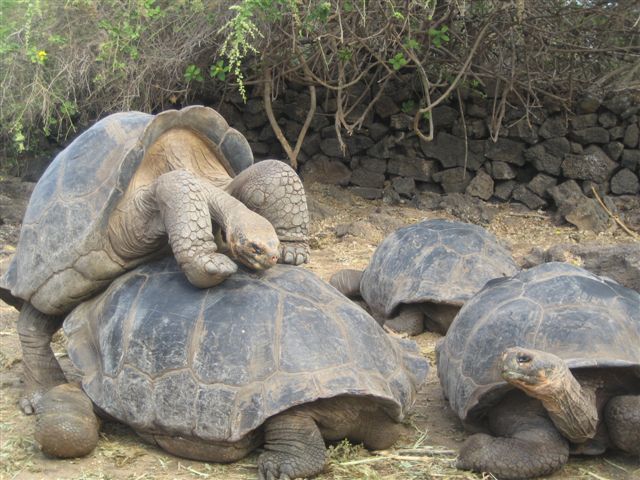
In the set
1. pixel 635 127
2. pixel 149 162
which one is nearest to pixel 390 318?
pixel 149 162

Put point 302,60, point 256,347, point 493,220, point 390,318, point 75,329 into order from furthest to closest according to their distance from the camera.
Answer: point 493,220 < point 302,60 < point 390,318 < point 75,329 < point 256,347

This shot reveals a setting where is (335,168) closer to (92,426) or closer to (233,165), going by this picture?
(233,165)

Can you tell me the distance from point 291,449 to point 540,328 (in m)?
1.01

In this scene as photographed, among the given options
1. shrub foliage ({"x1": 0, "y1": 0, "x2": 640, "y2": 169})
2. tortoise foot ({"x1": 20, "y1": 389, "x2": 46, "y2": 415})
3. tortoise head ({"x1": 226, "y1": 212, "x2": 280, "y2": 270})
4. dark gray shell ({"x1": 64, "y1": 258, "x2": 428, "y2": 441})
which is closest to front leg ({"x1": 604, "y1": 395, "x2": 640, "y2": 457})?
dark gray shell ({"x1": 64, "y1": 258, "x2": 428, "y2": 441})

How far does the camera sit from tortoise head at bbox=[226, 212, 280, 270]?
302 centimetres

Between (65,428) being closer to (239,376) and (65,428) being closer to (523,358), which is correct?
(239,376)

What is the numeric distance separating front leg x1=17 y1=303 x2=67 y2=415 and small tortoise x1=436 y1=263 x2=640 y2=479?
1747 millimetres

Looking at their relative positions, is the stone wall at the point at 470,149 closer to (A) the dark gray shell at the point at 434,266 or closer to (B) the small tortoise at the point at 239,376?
(A) the dark gray shell at the point at 434,266

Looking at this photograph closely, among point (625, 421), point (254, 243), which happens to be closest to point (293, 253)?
point (254, 243)

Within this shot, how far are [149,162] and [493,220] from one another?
5395mm

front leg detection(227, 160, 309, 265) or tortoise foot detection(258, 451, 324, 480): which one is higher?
front leg detection(227, 160, 309, 265)

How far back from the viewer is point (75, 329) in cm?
339

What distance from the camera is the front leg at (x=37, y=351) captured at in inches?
145

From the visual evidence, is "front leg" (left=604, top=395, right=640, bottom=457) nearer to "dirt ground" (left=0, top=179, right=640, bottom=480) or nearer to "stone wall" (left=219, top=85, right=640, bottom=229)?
"dirt ground" (left=0, top=179, right=640, bottom=480)
